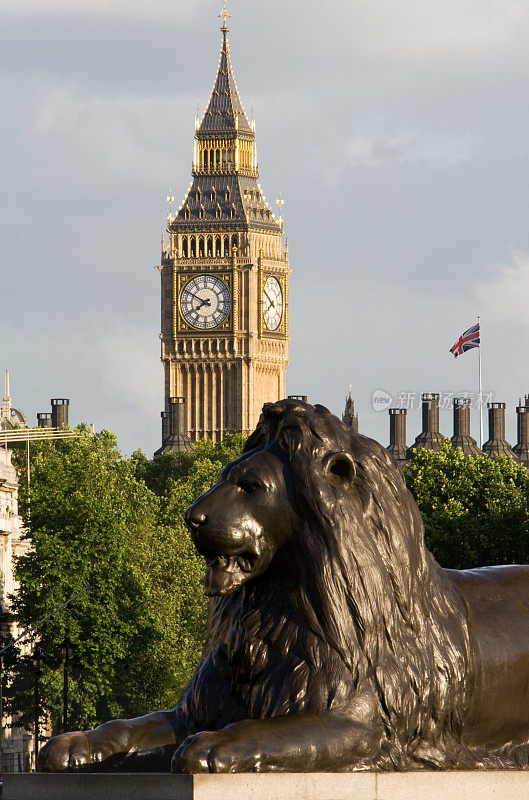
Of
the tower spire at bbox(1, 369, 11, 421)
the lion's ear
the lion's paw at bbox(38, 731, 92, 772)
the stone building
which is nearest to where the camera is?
the lion's ear

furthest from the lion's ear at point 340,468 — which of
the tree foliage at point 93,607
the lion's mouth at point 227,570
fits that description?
the tree foliage at point 93,607

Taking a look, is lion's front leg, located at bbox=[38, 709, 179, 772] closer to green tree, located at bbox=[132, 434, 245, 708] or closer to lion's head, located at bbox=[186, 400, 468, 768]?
lion's head, located at bbox=[186, 400, 468, 768]

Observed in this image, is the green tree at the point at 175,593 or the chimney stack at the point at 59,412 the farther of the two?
the chimney stack at the point at 59,412

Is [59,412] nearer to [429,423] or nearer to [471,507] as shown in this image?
[429,423]

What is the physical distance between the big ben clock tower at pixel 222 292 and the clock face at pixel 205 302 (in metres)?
A: 0.08

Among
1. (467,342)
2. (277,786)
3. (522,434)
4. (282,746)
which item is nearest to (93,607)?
(282,746)

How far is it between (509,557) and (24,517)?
13.6 meters

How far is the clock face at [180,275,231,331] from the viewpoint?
16712 centimetres

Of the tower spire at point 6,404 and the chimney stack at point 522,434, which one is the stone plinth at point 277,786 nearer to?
the tower spire at point 6,404

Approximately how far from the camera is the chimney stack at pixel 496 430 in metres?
176

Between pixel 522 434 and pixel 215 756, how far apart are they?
173971 mm

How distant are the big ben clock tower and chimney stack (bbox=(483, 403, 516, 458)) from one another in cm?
1894

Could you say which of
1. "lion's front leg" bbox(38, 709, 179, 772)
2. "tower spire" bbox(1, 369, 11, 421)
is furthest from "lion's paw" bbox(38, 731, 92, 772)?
"tower spire" bbox(1, 369, 11, 421)

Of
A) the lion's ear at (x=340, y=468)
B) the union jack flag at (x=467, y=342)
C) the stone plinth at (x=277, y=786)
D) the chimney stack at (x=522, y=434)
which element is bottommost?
the stone plinth at (x=277, y=786)
